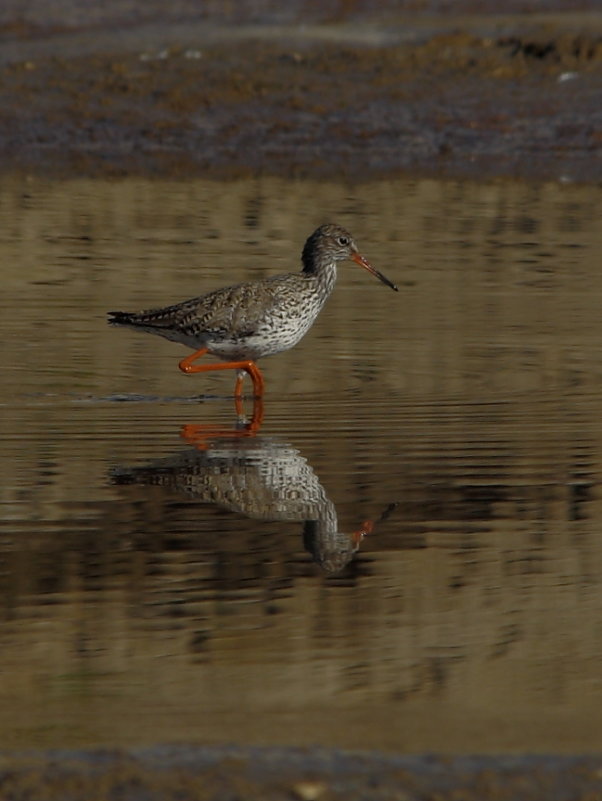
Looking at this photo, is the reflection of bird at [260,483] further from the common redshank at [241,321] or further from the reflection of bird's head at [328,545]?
the common redshank at [241,321]

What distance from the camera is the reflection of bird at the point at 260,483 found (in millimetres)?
6434

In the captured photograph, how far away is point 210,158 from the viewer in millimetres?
21109

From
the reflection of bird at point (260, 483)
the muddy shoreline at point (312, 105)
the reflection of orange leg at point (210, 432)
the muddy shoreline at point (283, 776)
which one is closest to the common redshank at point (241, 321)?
the reflection of orange leg at point (210, 432)

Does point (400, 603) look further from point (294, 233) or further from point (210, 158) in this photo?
point (210, 158)

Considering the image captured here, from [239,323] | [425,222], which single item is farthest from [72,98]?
[239,323]

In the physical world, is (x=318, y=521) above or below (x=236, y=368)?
below

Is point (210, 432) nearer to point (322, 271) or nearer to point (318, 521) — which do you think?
point (318, 521)

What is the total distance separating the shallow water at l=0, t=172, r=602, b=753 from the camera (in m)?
4.78

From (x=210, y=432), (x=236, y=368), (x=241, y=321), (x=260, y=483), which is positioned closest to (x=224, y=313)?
(x=241, y=321)

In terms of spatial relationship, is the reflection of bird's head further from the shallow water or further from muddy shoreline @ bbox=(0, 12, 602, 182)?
muddy shoreline @ bbox=(0, 12, 602, 182)

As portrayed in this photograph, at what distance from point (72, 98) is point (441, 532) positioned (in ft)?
54.3

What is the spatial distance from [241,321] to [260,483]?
114 inches

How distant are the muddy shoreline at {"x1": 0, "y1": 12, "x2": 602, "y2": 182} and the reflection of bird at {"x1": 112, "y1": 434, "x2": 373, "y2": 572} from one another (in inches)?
466

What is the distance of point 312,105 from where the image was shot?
2220cm
